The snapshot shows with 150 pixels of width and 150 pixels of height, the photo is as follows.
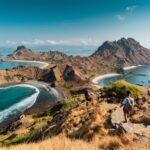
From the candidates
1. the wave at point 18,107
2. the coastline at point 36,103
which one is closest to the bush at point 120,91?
the coastline at point 36,103

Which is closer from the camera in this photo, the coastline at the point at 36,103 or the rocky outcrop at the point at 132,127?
the rocky outcrop at the point at 132,127

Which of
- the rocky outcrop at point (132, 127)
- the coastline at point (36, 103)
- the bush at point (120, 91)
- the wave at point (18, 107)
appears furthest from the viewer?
the wave at point (18, 107)

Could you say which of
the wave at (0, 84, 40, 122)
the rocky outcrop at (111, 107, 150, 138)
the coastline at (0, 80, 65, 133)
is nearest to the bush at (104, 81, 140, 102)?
the rocky outcrop at (111, 107, 150, 138)

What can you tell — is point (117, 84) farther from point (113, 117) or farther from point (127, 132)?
point (127, 132)

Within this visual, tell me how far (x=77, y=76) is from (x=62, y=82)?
1379 centimetres

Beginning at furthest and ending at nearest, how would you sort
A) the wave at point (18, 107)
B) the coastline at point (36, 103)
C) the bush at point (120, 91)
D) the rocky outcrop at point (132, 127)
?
the wave at point (18, 107) → the coastline at point (36, 103) → the bush at point (120, 91) → the rocky outcrop at point (132, 127)

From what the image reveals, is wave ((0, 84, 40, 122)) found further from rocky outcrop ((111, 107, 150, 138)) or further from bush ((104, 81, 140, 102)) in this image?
rocky outcrop ((111, 107, 150, 138))

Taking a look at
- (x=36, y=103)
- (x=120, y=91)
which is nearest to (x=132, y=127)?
(x=120, y=91)

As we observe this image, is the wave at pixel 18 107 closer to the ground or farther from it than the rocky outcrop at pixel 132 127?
closer to the ground

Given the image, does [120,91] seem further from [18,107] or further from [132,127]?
[18,107]

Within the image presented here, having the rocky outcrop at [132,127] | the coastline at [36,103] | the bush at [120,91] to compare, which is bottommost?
the coastline at [36,103]

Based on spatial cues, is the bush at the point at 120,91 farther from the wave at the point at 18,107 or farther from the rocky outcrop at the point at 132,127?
the wave at the point at 18,107

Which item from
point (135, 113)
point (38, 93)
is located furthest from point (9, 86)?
point (135, 113)

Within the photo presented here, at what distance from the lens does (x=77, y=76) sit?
200m
